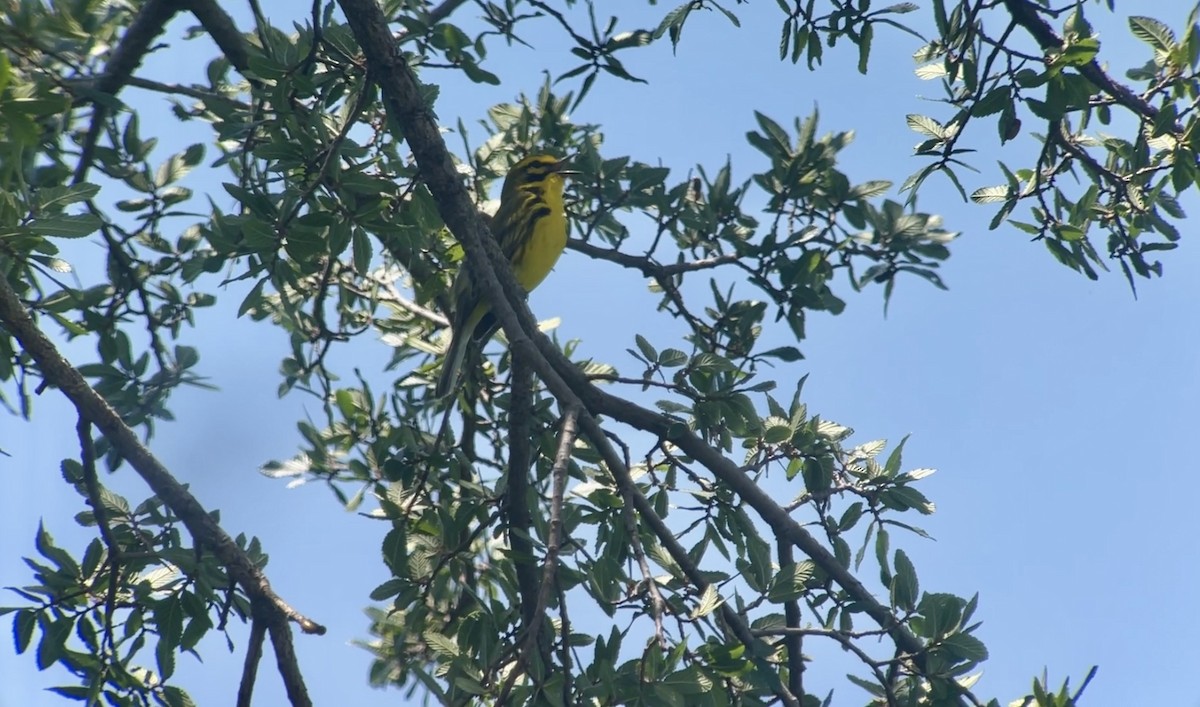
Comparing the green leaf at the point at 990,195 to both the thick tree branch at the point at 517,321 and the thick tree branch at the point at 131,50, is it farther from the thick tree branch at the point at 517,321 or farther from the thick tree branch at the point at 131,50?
the thick tree branch at the point at 131,50

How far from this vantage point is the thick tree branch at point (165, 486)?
9.03 ft

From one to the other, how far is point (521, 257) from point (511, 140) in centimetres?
126

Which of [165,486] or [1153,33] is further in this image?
[1153,33]

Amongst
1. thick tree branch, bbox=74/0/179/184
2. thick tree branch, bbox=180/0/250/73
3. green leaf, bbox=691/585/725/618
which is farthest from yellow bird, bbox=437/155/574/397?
green leaf, bbox=691/585/725/618

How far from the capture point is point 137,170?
13.8 feet

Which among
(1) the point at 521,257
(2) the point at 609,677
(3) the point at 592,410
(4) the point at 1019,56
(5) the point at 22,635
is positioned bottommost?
(2) the point at 609,677

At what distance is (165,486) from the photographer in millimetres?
3000

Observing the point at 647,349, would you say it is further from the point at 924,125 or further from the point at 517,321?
the point at 924,125

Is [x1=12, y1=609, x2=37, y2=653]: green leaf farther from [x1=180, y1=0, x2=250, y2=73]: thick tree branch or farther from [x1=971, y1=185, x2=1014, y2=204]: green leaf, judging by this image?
[x1=971, y1=185, x2=1014, y2=204]: green leaf

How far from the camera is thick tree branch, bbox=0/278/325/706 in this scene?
2.75 metres

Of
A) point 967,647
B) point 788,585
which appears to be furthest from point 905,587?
point 788,585

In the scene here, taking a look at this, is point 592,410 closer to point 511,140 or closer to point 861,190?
point 861,190

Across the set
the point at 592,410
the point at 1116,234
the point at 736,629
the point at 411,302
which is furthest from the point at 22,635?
the point at 1116,234

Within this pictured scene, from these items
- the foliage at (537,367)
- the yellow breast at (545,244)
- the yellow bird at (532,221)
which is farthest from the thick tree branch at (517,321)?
the yellow breast at (545,244)
